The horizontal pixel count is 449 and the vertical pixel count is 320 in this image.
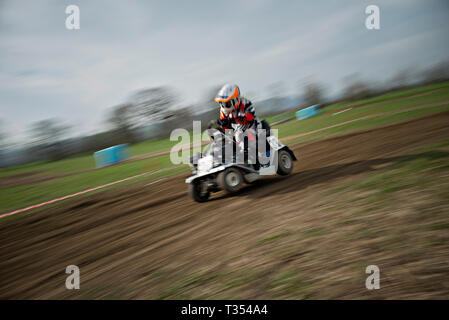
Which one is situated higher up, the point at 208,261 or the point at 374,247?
the point at 374,247

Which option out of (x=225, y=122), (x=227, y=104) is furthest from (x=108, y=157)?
(x=227, y=104)

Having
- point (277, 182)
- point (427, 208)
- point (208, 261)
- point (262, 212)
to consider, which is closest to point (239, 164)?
point (277, 182)

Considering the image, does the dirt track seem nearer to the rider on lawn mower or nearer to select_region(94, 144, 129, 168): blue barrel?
the rider on lawn mower

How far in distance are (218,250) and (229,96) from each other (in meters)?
3.31

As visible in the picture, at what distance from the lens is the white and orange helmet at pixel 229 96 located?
18.9 feet

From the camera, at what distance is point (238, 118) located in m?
5.94

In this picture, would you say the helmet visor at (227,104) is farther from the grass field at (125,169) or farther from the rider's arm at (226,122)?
the grass field at (125,169)

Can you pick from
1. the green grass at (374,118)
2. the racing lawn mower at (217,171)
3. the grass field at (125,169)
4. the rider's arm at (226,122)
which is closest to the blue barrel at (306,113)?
the green grass at (374,118)

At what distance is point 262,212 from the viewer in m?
4.33

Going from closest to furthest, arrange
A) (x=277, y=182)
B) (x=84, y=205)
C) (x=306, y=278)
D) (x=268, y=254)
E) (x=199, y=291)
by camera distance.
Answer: (x=306, y=278) < (x=199, y=291) < (x=268, y=254) < (x=277, y=182) < (x=84, y=205)

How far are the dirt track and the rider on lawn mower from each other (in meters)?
0.92

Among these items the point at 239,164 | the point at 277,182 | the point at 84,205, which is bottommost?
the point at 84,205

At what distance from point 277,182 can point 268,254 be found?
321 centimetres
